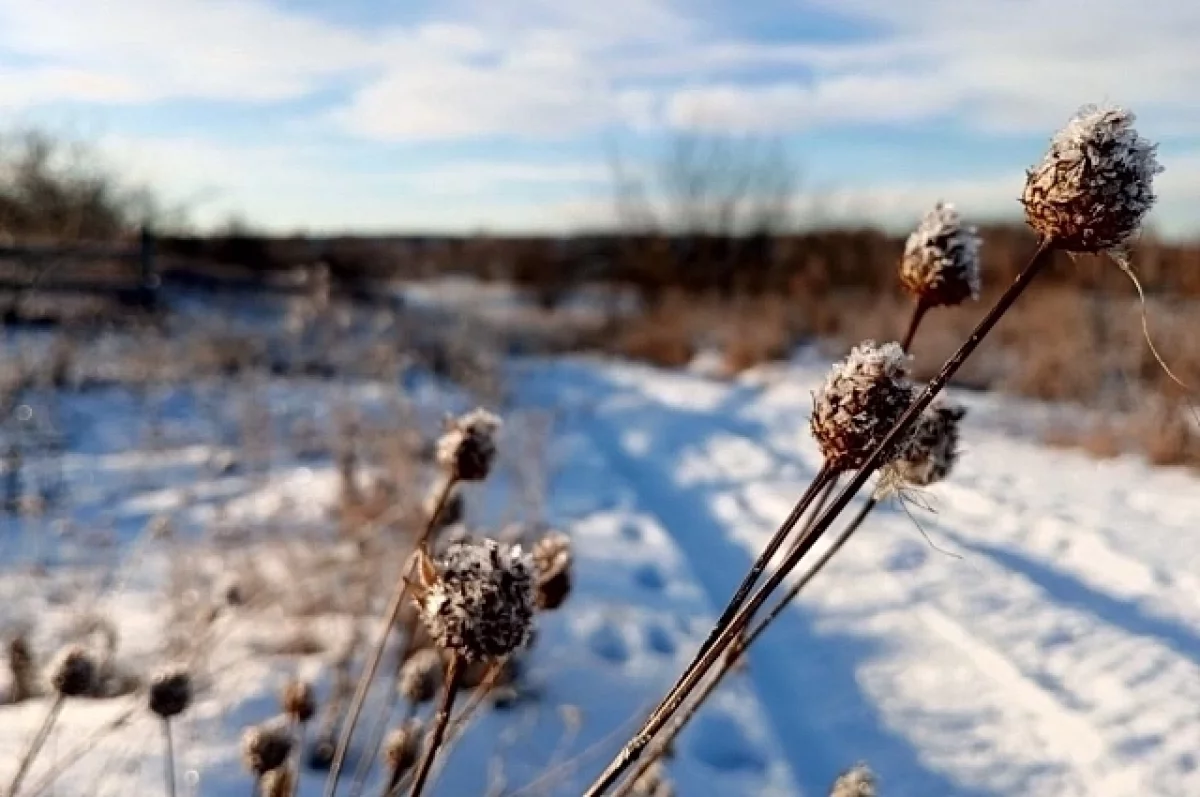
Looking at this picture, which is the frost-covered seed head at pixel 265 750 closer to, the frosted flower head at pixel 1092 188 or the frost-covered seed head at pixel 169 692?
the frost-covered seed head at pixel 169 692

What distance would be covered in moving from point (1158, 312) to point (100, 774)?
39.9 ft

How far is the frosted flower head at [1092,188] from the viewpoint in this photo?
2.66 feet

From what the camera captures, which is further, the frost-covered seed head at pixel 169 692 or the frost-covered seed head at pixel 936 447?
the frost-covered seed head at pixel 169 692

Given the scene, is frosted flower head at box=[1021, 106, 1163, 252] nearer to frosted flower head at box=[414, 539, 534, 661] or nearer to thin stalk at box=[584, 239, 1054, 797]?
thin stalk at box=[584, 239, 1054, 797]

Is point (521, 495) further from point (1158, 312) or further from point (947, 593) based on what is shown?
point (1158, 312)

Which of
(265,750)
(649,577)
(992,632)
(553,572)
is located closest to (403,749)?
(265,750)

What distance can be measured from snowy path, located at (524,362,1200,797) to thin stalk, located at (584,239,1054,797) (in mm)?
621

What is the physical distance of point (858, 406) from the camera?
89cm

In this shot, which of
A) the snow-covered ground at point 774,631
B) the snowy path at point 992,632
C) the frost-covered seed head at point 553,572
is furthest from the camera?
the snowy path at point 992,632

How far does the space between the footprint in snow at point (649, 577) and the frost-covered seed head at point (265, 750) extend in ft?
10.0

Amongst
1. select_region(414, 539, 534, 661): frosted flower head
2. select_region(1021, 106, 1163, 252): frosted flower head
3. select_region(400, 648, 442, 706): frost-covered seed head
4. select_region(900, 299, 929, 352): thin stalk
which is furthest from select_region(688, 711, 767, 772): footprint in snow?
select_region(1021, 106, 1163, 252): frosted flower head

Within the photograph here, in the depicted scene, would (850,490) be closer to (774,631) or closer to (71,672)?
(71,672)

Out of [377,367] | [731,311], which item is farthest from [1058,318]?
[377,367]

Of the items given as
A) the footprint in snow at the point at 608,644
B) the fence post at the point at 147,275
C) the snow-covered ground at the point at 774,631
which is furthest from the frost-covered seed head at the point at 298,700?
the fence post at the point at 147,275
